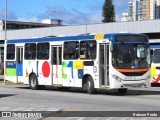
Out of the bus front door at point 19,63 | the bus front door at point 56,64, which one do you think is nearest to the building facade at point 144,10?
the bus front door at point 19,63

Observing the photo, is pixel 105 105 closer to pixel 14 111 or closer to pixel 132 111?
pixel 132 111

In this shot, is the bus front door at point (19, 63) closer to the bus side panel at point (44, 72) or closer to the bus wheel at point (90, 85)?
the bus side panel at point (44, 72)

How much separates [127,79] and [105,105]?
4804mm

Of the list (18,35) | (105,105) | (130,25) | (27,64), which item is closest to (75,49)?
(27,64)

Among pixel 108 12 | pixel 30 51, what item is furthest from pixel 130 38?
pixel 108 12

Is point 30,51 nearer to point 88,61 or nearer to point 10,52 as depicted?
point 10,52

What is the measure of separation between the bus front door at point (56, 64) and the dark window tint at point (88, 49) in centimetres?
200

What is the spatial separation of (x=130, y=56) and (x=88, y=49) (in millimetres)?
2263

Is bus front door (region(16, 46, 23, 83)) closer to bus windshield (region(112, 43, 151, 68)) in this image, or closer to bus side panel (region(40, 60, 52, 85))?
bus side panel (region(40, 60, 52, 85))

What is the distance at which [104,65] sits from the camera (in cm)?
2139

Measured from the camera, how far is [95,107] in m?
15.5

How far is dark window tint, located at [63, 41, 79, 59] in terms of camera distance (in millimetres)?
23013

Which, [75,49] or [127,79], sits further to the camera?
[75,49]

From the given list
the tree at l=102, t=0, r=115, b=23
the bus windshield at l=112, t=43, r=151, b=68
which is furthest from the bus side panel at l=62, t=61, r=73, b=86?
the tree at l=102, t=0, r=115, b=23
